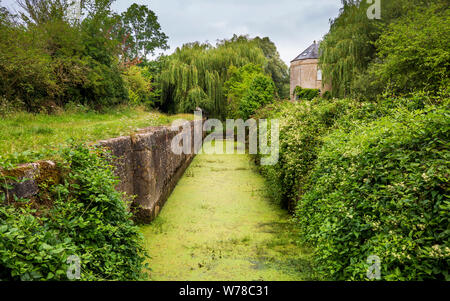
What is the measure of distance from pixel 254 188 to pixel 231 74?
14578mm

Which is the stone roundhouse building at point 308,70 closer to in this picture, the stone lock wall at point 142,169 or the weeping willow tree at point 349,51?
the weeping willow tree at point 349,51

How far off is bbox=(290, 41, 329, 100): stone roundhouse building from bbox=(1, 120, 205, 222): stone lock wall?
2596 cm

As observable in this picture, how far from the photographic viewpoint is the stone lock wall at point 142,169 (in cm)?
243

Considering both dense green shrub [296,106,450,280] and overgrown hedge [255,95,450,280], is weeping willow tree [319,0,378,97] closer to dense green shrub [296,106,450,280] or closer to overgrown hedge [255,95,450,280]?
overgrown hedge [255,95,450,280]

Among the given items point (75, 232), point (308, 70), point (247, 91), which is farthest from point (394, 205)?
point (308, 70)

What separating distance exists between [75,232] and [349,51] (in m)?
17.5

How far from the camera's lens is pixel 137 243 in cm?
275

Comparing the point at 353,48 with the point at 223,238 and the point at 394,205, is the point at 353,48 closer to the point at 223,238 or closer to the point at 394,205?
the point at 223,238

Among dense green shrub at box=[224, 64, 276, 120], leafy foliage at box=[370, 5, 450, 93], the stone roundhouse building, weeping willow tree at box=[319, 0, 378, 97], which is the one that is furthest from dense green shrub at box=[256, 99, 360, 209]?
the stone roundhouse building

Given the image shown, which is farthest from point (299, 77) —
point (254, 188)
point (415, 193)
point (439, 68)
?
point (415, 193)

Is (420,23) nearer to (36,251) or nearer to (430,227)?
(430,227)

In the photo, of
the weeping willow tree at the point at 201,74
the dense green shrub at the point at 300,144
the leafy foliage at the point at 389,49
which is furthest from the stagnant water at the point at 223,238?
the weeping willow tree at the point at 201,74

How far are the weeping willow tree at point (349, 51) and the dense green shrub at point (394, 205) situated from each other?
48.4ft

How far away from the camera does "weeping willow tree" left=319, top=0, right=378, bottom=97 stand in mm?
16375
